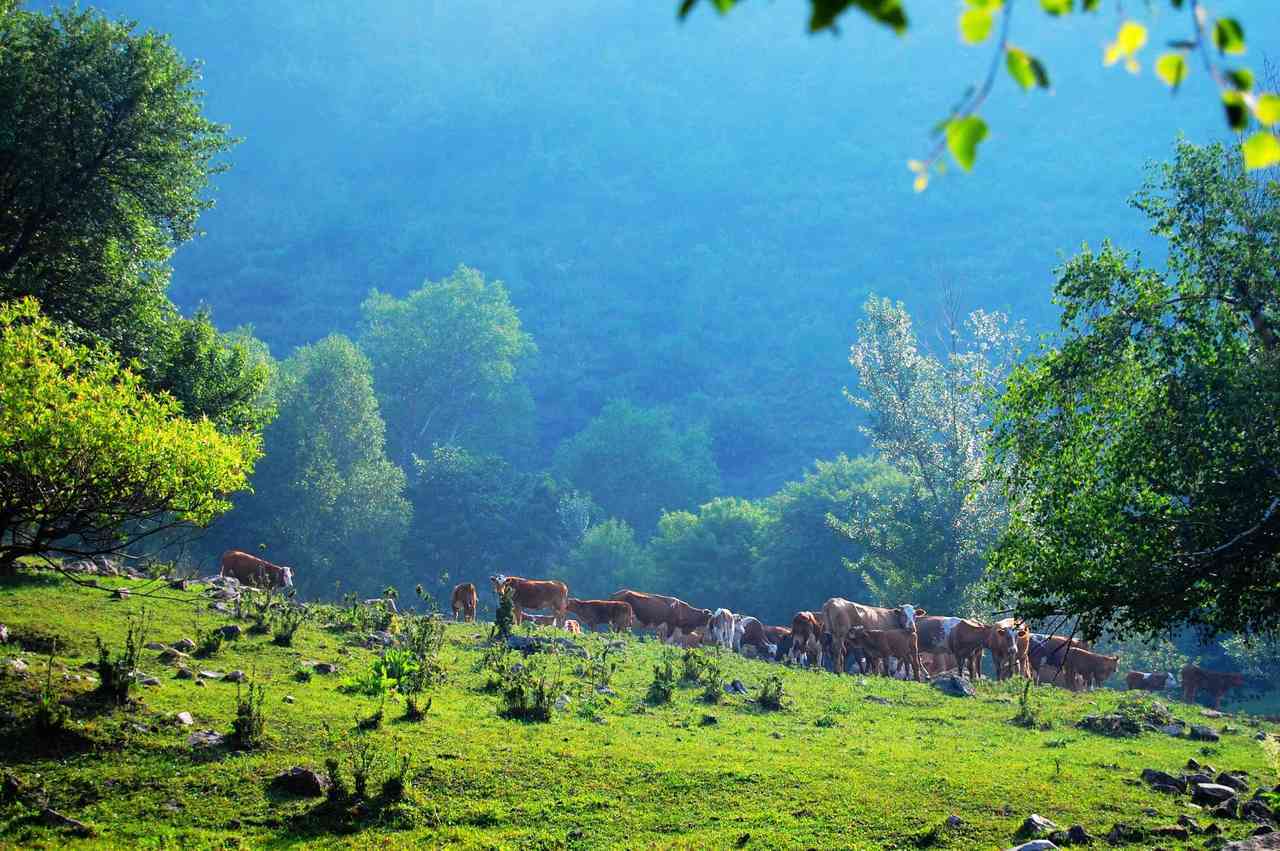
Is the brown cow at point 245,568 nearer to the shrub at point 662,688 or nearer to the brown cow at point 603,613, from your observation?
the brown cow at point 603,613

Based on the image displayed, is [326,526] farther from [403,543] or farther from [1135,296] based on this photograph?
[1135,296]

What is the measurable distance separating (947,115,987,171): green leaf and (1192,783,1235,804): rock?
45.2 ft

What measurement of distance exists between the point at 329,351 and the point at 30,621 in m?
62.0

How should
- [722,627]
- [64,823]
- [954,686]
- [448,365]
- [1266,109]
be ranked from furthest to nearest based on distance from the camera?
[448,365]
[722,627]
[954,686]
[64,823]
[1266,109]

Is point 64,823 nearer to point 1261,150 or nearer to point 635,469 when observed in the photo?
point 1261,150

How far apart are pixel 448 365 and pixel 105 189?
91728mm

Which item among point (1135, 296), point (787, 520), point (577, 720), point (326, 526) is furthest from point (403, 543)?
point (1135, 296)

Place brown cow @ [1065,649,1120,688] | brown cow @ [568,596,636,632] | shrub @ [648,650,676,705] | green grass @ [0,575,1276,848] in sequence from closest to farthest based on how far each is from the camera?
1. green grass @ [0,575,1276,848]
2. shrub @ [648,650,676,705]
3. brown cow @ [1065,649,1120,688]
4. brown cow @ [568,596,636,632]

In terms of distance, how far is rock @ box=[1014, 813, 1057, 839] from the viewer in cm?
1210

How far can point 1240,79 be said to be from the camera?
11.4 ft

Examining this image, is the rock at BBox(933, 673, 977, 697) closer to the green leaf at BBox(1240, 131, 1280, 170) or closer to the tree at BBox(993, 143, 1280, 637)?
the tree at BBox(993, 143, 1280, 637)

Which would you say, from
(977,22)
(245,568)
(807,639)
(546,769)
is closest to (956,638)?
(807,639)

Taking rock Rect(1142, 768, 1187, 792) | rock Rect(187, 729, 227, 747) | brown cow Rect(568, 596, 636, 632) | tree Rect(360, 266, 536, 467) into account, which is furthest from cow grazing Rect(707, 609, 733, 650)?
tree Rect(360, 266, 536, 467)

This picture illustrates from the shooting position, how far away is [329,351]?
7781 cm
